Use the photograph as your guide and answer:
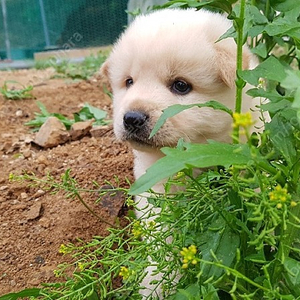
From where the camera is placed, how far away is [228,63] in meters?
2.47

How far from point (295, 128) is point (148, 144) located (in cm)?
97

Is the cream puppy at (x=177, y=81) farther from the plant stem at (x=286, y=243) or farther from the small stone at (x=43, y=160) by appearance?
the plant stem at (x=286, y=243)

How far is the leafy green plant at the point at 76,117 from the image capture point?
4.30 metres

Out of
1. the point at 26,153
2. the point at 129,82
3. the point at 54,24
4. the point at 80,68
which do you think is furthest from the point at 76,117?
the point at 54,24

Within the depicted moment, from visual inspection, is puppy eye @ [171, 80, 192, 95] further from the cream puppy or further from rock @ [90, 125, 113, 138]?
rock @ [90, 125, 113, 138]

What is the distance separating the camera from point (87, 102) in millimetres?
5070

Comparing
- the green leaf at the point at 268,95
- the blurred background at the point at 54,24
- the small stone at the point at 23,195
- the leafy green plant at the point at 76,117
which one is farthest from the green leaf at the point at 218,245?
the blurred background at the point at 54,24

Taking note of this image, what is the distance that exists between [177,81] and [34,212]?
3.21 feet

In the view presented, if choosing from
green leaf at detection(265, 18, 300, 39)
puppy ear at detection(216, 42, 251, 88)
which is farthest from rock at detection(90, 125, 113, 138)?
green leaf at detection(265, 18, 300, 39)

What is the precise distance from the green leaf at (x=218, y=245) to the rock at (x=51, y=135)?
223 centimetres

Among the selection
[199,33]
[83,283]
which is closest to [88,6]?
[199,33]

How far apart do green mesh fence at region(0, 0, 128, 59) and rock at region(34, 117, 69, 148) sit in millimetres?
3849

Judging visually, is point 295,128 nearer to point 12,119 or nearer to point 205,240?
point 205,240

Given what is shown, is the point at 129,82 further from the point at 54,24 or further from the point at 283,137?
the point at 54,24
